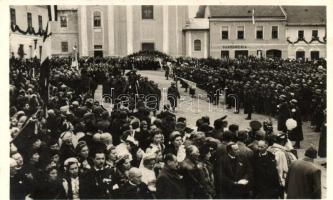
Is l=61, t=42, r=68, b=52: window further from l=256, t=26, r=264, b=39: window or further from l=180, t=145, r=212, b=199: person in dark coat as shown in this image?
l=180, t=145, r=212, b=199: person in dark coat

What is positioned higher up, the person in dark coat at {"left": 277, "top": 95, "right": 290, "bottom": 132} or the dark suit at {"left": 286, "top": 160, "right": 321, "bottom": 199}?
the person in dark coat at {"left": 277, "top": 95, "right": 290, "bottom": 132}

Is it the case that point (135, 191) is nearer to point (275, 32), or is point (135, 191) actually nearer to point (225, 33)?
point (225, 33)

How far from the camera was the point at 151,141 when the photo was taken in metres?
4.91

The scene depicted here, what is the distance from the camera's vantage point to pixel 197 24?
20.1 m

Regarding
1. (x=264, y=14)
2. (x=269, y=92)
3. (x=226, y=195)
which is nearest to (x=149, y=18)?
(x=264, y=14)

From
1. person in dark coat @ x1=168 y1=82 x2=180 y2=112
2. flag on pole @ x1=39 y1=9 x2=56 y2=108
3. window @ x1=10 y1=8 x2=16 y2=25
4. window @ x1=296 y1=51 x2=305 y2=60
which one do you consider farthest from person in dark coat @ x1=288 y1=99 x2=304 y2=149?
window @ x1=296 y1=51 x2=305 y2=60

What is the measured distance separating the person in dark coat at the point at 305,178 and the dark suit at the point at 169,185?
0.98 meters

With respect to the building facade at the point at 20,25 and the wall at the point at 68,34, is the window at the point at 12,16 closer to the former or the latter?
the building facade at the point at 20,25

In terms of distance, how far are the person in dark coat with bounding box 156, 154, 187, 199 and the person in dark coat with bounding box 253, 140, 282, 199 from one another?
2.55 ft

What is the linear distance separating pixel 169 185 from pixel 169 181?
4 centimetres

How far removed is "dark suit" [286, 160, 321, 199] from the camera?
13.0 ft

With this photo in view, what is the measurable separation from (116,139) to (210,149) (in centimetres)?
118

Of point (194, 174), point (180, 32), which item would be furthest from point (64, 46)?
point (194, 174)
